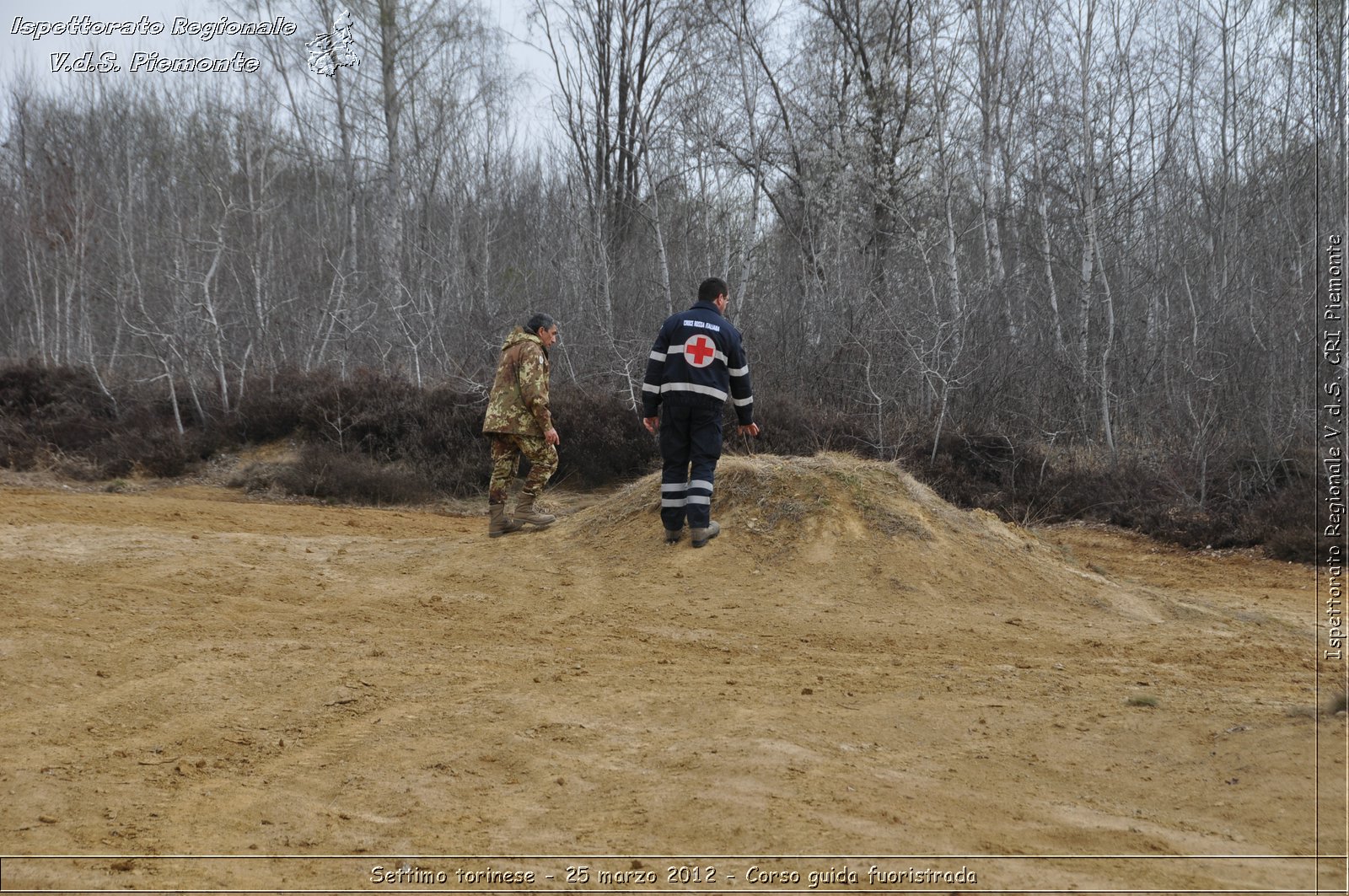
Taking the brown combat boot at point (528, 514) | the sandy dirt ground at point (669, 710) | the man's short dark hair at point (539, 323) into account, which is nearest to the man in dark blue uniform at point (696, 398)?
the sandy dirt ground at point (669, 710)

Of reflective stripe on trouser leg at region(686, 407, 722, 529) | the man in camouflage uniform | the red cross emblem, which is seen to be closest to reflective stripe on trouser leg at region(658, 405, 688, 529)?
reflective stripe on trouser leg at region(686, 407, 722, 529)

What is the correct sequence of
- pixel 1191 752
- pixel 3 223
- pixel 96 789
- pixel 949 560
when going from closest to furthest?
1. pixel 96 789
2. pixel 1191 752
3. pixel 949 560
4. pixel 3 223

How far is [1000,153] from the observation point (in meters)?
20.0

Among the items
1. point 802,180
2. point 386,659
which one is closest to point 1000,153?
point 802,180

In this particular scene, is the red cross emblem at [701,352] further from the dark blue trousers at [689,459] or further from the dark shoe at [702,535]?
the dark shoe at [702,535]

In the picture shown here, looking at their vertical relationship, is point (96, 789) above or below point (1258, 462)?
below

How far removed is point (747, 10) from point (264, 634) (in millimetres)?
18320

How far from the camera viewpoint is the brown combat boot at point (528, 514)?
10.1 m

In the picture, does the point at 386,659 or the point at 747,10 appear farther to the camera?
the point at 747,10

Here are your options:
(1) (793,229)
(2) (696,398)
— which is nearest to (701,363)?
(2) (696,398)

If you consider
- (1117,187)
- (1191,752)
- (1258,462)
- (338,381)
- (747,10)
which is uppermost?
(747,10)

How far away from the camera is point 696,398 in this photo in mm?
8602

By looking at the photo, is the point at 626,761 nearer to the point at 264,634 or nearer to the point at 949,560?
the point at 264,634

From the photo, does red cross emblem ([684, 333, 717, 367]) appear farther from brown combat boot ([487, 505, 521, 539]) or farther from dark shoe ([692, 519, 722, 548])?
brown combat boot ([487, 505, 521, 539])
